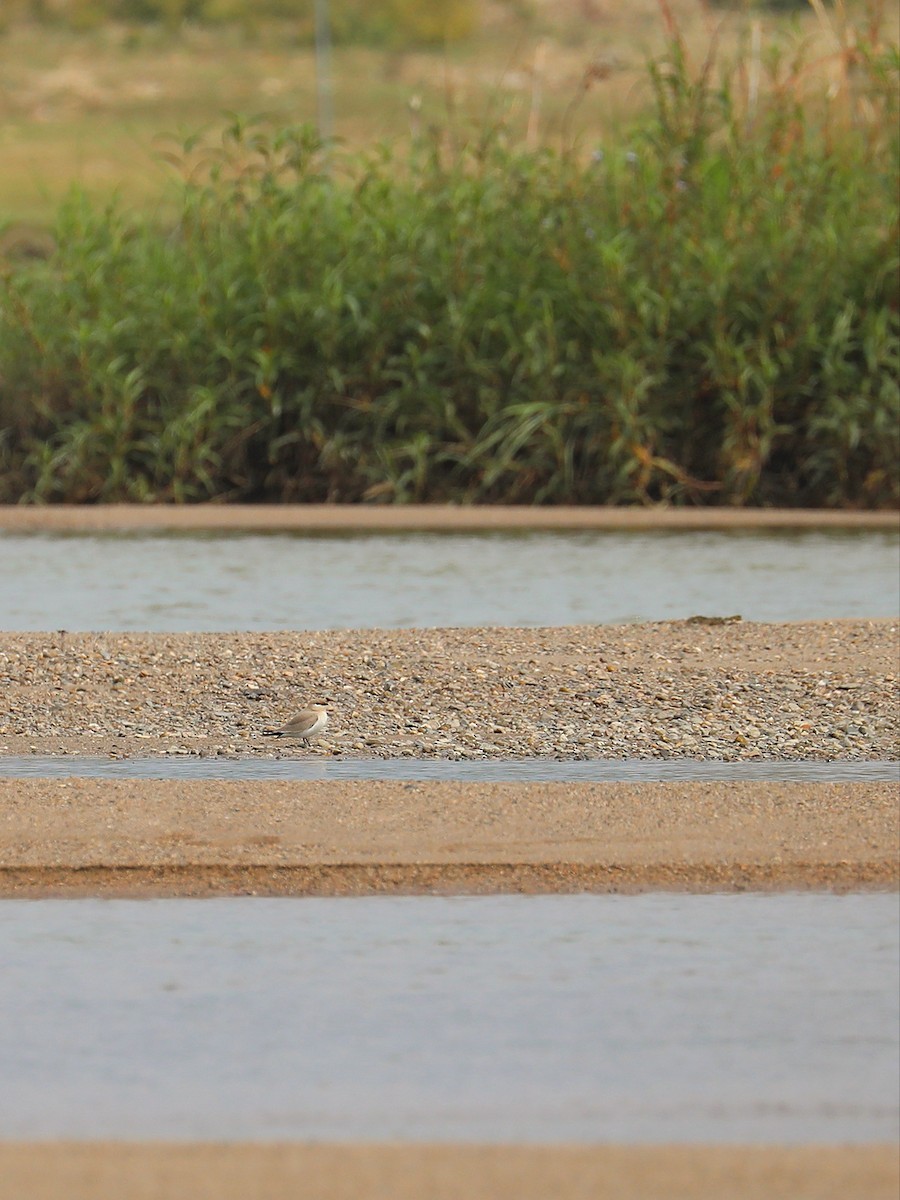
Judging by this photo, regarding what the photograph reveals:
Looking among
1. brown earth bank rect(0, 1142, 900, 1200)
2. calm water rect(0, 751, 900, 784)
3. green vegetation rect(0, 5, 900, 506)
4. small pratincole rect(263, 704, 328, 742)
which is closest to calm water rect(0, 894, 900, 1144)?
brown earth bank rect(0, 1142, 900, 1200)

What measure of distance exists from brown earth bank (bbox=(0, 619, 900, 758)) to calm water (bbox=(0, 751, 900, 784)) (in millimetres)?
71

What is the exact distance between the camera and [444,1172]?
103 inches

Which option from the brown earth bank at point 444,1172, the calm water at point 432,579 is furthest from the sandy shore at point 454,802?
the calm water at point 432,579

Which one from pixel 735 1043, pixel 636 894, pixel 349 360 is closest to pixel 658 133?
pixel 349 360

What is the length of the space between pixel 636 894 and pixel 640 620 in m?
3.62

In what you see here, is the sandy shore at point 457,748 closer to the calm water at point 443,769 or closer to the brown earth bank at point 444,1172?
the calm water at point 443,769

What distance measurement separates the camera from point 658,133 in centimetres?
1103

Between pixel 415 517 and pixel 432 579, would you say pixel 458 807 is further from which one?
pixel 415 517

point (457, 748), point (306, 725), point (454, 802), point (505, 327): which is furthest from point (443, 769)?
point (505, 327)

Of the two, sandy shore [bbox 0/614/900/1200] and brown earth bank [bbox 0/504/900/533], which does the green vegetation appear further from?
sandy shore [bbox 0/614/900/1200]

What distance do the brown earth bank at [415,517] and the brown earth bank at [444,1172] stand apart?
24.9 feet

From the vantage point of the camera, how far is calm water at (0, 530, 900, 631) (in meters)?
7.84

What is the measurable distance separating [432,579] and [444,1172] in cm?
623

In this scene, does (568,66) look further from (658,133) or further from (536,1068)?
(536,1068)
